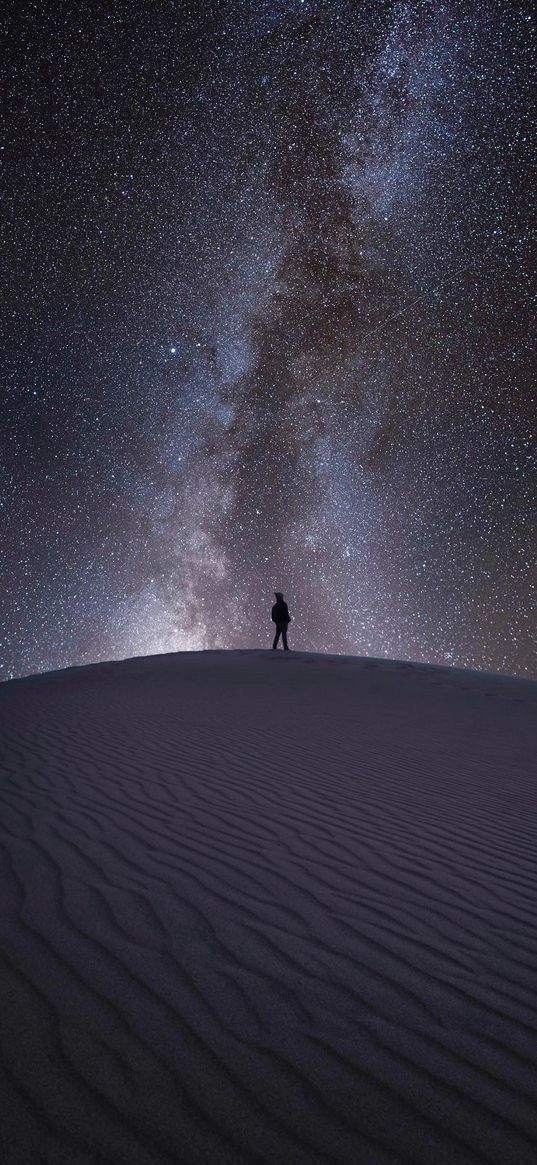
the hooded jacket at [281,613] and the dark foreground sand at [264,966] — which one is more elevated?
the hooded jacket at [281,613]

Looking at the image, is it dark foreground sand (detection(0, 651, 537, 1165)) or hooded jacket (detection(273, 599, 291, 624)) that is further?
hooded jacket (detection(273, 599, 291, 624))

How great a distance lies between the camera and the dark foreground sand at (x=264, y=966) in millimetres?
1492

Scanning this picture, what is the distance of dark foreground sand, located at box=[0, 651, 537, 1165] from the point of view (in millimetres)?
1492

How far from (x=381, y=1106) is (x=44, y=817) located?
9.24 ft

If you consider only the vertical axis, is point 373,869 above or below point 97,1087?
above

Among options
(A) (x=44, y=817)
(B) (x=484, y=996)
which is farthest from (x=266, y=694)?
(B) (x=484, y=996)

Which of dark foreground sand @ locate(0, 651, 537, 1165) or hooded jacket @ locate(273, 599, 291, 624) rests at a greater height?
hooded jacket @ locate(273, 599, 291, 624)

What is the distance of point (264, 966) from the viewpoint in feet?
7.19

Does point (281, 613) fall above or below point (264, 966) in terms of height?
above

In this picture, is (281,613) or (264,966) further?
(281,613)

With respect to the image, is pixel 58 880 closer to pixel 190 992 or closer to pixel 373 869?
pixel 190 992

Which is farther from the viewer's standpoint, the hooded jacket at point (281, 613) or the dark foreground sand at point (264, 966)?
the hooded jacket at point (281, 613)

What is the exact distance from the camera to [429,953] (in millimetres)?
2371

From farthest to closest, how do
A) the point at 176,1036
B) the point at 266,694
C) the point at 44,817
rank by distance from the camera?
1. the point at 266,694
2. the point at 44,817
3. the point at 176,1036
